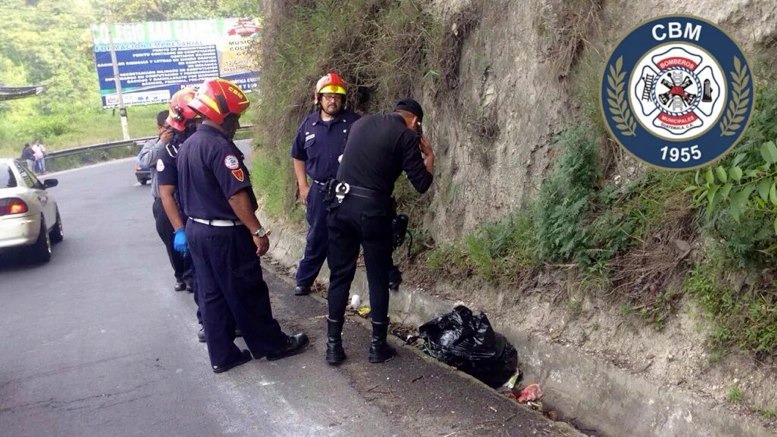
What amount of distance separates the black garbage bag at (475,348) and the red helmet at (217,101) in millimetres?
2170

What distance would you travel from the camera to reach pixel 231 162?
5.58 meters

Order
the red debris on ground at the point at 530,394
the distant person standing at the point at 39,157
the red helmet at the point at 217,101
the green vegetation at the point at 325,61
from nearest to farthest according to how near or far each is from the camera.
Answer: the red debris on ground at the point at 530,394 → the red helmet at the point at 217,101 → the green vegetation at the point at 325,61 → the distant person standing at the point at 39,157

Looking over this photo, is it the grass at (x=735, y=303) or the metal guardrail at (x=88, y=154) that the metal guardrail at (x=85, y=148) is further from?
the grass at (x=735, y=303)

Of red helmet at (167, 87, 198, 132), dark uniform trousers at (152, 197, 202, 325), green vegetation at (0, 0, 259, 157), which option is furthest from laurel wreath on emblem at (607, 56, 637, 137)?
green vegetation at (0, 0, 259, 157)

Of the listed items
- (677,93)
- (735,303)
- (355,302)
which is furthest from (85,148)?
(677,93)

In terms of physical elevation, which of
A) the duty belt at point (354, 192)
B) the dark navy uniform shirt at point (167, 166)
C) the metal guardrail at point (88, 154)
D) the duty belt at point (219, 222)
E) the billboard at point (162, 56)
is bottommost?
the metal guardrail at point (88, 154)

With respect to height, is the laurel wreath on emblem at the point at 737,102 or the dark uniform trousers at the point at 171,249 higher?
the laurel wreath on emblem at the point at 737,102

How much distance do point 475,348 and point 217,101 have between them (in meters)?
2.51

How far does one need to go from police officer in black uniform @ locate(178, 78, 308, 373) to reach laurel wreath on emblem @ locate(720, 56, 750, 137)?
3496 millimetres

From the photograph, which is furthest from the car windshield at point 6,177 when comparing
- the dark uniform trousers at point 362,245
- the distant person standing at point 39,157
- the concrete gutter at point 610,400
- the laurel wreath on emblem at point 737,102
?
the distant person standing at point 39,157

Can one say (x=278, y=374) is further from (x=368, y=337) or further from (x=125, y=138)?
(x=125, y=138)

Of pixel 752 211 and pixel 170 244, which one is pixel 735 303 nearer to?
pixel 752 211

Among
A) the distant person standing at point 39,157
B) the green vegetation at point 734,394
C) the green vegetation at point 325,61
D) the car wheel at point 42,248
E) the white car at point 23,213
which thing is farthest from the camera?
the distant person standing at point 39,157

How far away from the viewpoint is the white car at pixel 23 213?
11.0 metres
